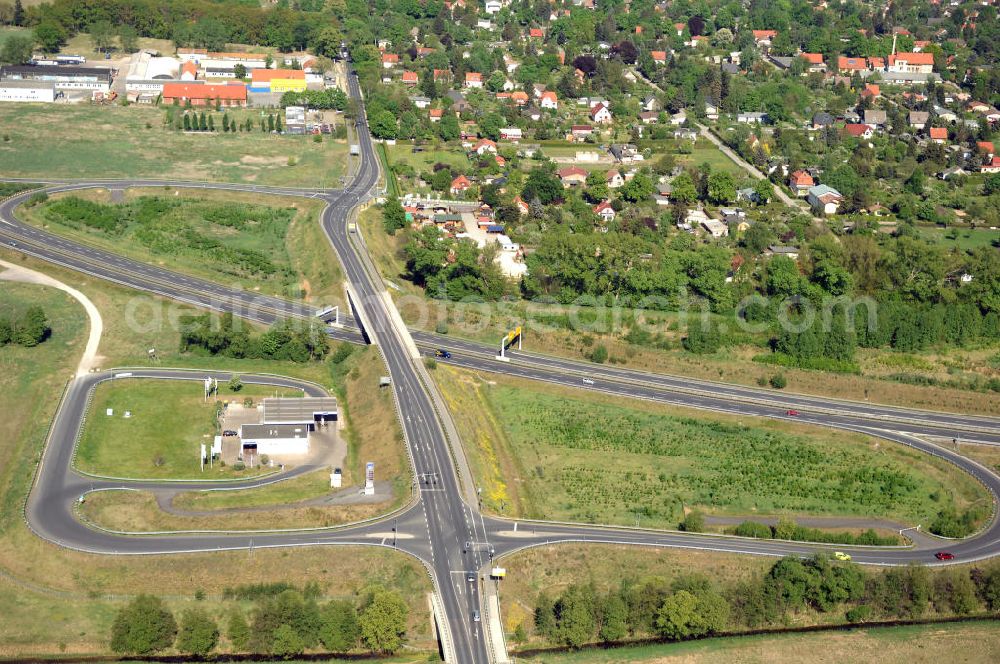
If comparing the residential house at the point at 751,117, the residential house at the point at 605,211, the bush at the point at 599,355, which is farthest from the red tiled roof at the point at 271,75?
the bush at the point at 599,355

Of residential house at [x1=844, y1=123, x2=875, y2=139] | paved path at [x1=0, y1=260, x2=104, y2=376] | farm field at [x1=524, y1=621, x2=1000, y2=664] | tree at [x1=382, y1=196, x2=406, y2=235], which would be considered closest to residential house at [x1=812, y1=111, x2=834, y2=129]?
residential house at [x1=844, y1=123, x2=875, y2=139]

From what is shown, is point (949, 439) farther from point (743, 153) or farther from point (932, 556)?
point (743, 153)

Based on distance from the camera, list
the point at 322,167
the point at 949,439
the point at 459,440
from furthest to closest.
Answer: the point at 322,167 → the point at 949,439 → the point at 459,440

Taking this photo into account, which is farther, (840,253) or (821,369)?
(840,253)

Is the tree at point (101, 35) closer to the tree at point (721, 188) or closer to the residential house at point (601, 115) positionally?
the residential house at point (601, 115)

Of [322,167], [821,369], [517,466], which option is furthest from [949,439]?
[322,167]

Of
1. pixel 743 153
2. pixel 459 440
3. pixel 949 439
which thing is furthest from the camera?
pixel 743 153
